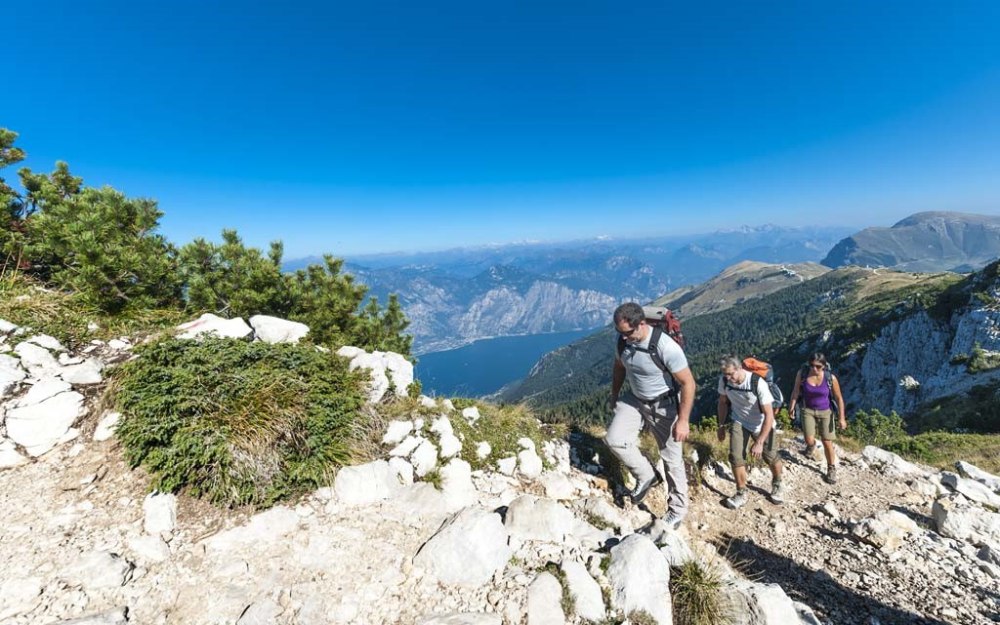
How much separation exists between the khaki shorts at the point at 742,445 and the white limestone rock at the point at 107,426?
9.92 metres

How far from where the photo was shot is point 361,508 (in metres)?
5.20

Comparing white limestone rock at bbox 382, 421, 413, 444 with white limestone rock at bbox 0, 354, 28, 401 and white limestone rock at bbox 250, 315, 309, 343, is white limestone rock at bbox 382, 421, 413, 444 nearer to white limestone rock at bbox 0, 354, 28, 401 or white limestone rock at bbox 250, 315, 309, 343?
white limestone rock at bbox 250, 315, 309, 343

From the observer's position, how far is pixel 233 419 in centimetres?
532

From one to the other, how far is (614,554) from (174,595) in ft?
14.8

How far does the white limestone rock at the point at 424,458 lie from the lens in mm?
6044

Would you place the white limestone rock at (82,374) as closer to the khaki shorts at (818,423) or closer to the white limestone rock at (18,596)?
the white limestone rock at (18,596)

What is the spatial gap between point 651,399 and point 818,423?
17.8ft

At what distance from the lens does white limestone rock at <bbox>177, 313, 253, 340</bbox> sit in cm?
748

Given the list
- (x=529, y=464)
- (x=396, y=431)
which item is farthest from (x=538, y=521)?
(x=396, y=431)

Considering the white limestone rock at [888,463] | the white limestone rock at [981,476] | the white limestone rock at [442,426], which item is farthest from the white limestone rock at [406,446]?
the white limestone rock at [981,476]

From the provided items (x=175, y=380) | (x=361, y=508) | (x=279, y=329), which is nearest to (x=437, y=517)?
(x=361, y=508)

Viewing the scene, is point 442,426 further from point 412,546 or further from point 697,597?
point 697,597

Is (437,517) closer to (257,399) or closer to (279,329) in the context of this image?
(257,399)

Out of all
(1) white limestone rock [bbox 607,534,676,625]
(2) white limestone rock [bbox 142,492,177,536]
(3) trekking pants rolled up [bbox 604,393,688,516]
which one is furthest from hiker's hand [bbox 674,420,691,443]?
(2) white limestone rock [bbox 142,492,177,536]
